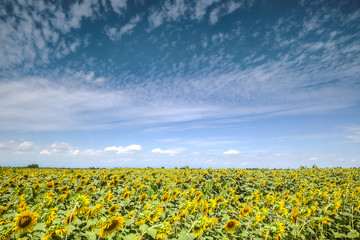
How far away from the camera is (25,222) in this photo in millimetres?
3023

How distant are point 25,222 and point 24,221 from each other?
0.10 feet

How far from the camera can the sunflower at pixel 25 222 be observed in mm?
2932

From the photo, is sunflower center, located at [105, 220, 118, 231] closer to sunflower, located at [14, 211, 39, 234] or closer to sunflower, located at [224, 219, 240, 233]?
sunflower, located at [14, 211, 39, 234]

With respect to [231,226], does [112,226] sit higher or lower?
higher

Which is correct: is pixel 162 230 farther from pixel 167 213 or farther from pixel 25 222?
pixel 167 213

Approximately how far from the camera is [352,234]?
414 cm

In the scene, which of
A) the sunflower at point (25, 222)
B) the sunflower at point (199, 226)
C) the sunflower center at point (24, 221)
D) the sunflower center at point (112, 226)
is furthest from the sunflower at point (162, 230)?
the sunflower center at point (24, 221)

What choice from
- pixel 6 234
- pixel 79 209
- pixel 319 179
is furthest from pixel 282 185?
pixel 6 234

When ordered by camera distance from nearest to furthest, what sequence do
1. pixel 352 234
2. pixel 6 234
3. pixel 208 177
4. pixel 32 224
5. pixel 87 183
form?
1. pixel 6 234
2. pixel 32 224
3. pixel 352 234
4. pixel 87 183
5. pixel 208 177

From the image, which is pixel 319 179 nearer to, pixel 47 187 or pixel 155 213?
pixel 155 213

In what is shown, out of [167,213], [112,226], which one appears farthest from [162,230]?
[167,213]

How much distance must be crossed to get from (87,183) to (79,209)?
4270 millimetres

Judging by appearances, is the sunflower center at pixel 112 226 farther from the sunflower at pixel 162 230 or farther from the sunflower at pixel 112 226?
the sunflower at pixel 162 230

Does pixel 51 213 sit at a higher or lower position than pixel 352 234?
higher
